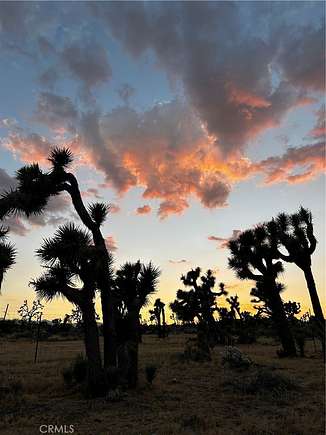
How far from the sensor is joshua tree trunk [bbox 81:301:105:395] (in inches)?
407

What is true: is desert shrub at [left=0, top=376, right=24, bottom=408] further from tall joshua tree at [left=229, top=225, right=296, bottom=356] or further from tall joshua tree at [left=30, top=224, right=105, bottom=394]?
tall joshua tree at [left=229, top=225, right=296, bottom=356]

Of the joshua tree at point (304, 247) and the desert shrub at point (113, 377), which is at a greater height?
the joshua tree at point (304, 247)

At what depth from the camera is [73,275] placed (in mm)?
11031

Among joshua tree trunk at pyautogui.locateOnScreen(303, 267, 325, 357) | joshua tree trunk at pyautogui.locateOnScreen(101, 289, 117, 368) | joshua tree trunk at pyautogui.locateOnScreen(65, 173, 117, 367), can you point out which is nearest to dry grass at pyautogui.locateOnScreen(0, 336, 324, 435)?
joshua tree trunk at pyautogui.locateOnScreen(101, 289, 117, 368)

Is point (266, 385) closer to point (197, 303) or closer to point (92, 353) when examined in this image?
point (92, 353)

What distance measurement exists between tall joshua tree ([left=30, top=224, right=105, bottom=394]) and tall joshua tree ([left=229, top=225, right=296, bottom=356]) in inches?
504

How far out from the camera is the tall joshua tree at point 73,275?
1074 centimetres

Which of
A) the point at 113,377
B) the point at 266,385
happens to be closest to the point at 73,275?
the point at 113,377

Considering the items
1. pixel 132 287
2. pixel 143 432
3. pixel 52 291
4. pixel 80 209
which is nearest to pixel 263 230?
pixel 132 287

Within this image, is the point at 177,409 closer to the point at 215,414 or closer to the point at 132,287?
the point at 215,414

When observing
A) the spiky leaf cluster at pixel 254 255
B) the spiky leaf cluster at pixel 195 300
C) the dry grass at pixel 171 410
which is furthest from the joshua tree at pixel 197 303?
the dry grass at pixel 171 410

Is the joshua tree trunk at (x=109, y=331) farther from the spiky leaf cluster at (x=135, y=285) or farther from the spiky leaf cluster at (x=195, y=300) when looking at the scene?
the spiky leaf cluster at (x=195, y=300)

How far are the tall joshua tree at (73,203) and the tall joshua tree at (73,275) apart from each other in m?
0.43

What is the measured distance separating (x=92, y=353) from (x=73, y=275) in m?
2.39
